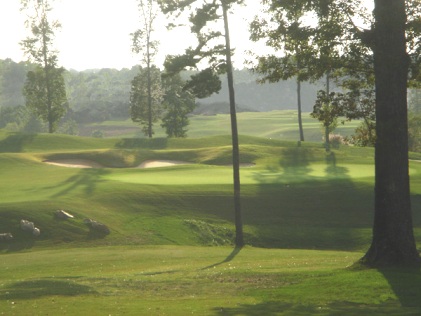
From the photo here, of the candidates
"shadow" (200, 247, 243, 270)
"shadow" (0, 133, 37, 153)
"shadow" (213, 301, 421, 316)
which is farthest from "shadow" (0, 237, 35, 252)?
"shadow" (0, 133, 37, 153)

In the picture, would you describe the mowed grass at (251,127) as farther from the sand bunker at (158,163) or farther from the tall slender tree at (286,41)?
the tall slender tree at (286,41)

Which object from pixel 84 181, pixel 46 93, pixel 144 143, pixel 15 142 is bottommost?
pixel 84 181

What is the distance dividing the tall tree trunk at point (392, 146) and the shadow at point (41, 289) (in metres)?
8.57

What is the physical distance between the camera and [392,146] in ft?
73.0

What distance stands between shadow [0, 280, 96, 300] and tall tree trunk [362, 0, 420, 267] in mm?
8571

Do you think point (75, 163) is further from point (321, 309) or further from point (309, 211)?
point (321, 309)

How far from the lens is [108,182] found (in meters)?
48.8

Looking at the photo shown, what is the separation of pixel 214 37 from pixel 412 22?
16.9 m

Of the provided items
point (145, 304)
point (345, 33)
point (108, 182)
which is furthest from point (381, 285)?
point (108, 182)

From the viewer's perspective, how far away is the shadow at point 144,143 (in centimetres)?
7894

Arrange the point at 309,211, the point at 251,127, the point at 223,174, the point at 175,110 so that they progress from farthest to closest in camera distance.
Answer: the point at 251,127 → the point at 175,110 → the point at 223,174 → the point at 309,211

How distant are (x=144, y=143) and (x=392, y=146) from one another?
197ft

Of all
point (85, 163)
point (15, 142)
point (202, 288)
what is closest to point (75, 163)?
point (85, 163)

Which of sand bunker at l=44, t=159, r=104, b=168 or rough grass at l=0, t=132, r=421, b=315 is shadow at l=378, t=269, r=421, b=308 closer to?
rough grass at l=0, t=132, r=421, b=315
